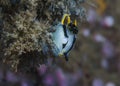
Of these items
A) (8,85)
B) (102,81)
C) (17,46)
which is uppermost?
(17,46)

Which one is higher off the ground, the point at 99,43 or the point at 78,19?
the point at 78,19

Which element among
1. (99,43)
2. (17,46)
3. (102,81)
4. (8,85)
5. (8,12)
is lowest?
(102,81)

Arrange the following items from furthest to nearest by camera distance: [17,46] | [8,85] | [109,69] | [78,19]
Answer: [109,69], [8,85], [78,19], [17,46]

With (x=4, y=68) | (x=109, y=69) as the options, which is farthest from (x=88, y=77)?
(x=4, y=68)

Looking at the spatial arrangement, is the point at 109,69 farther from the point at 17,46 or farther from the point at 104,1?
the point at 17,46

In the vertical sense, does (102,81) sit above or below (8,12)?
below

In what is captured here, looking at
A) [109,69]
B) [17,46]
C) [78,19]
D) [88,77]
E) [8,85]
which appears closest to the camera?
[17,46]

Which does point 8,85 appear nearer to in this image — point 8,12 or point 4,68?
point 4,68

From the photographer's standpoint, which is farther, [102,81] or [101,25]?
[101,25]

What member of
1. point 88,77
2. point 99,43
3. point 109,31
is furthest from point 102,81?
point 109,31
